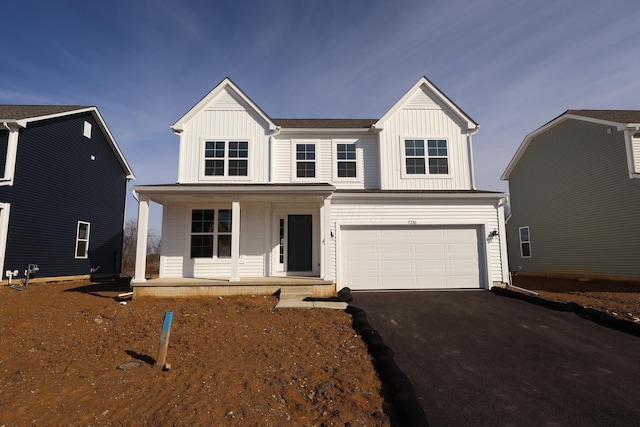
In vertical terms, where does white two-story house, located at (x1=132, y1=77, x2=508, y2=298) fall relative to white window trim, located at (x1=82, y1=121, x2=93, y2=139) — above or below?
below

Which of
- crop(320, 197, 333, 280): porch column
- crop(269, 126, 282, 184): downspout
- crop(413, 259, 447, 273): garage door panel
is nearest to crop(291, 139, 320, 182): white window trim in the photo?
crop(269, 126, 282, 184): downspout

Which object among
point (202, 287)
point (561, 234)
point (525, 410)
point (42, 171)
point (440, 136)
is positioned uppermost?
point (440, 136)

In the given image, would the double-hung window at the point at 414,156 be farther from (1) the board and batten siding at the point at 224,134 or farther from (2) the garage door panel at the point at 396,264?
(1) the board and batten siding at the point at 224,134

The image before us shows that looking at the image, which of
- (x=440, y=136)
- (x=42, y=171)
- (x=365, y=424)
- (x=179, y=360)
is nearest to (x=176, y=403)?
(x=179, y=360)

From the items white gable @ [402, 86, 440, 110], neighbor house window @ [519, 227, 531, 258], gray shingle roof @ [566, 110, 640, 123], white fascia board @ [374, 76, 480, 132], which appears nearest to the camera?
white fascia board @ [374, 76, 480, 132]

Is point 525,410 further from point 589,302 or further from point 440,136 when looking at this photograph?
point 440,136

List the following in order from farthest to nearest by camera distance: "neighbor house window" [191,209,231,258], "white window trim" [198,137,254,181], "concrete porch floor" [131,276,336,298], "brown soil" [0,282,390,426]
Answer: "white window trim" [198,137,254,181]
"neighbor house window" [191,209,231,258]
"concrete porch floor" [131,276,336,298]
"brown soil" [0,282,390,426]

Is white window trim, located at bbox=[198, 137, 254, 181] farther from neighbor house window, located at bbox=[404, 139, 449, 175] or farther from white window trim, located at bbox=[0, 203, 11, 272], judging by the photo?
white window trim, located at bbox=[0, 203, 11, 272]

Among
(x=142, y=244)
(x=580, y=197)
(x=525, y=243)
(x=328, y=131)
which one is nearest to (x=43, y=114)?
(x=142, y=244)

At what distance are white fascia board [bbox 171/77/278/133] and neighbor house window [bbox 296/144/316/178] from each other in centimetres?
127

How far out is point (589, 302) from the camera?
364 inches

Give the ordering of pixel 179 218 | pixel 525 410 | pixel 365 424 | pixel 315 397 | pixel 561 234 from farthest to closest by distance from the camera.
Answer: pixel 561 234 → pixel 179 218 → pixel 315 397 → pixel 525 410 → pixel 365 424

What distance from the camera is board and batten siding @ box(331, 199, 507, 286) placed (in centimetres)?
1073

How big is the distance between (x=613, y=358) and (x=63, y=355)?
28.8 ft
